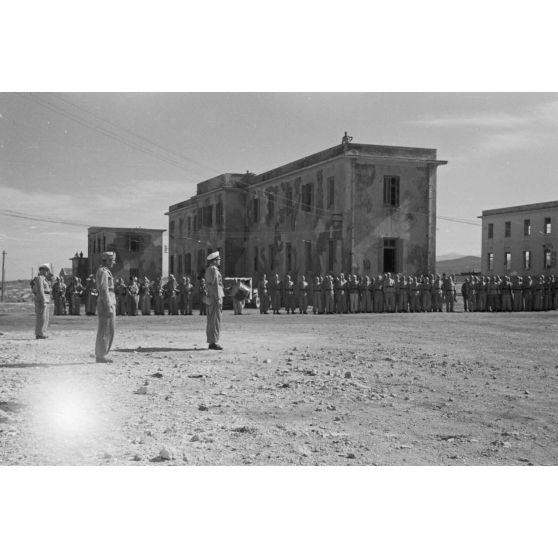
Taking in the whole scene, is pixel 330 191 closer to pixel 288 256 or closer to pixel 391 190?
pixel 391 190

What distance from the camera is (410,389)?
7.56 meters

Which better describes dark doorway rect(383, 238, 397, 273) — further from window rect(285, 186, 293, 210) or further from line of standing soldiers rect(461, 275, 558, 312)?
window rect(285, 186, 293, 210)

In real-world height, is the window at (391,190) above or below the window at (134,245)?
above

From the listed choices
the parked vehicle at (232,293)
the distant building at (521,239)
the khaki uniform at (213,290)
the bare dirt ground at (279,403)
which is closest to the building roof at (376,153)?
the distant building at (521,239)

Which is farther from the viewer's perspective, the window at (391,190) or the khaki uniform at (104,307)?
the window at (391,190)

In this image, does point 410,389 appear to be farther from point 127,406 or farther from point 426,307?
point 426,307

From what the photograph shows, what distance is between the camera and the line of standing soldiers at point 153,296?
19.7 meters

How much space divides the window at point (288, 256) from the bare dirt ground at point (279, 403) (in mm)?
13460

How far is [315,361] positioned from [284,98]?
365 centimetres

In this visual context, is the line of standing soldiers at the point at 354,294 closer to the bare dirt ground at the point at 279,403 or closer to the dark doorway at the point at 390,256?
the dark doorway at the point at 390,256

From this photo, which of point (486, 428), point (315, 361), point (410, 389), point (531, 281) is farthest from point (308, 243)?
point (486, 428)

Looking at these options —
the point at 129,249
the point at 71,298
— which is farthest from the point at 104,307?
the point at 71,298

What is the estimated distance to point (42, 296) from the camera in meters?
11.9

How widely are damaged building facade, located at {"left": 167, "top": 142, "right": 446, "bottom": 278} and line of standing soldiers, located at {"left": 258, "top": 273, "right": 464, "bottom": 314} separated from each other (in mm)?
651
